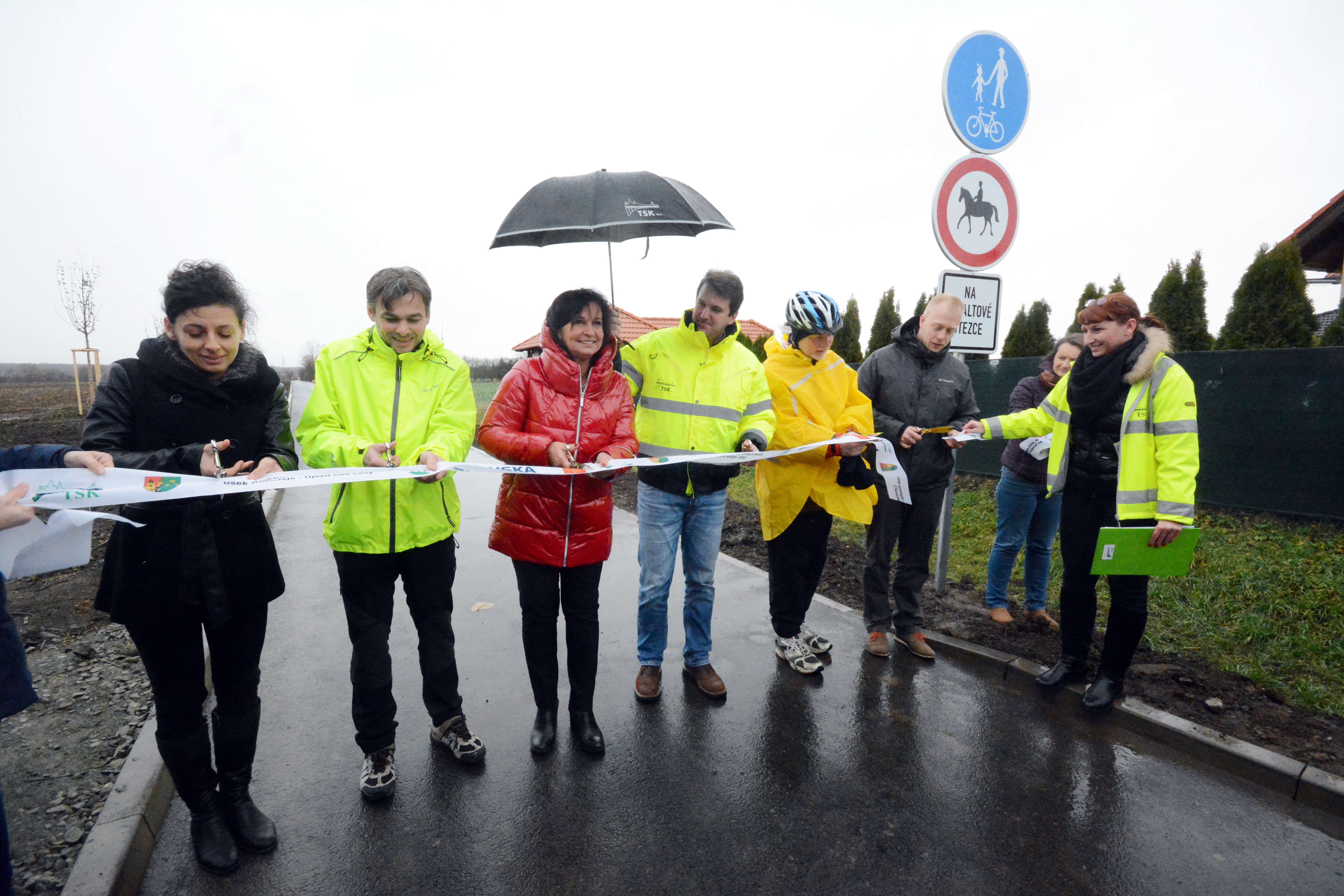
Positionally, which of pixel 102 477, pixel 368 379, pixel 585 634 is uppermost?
pixel 368 379

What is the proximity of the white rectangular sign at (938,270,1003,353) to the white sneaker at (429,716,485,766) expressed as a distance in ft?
13.0

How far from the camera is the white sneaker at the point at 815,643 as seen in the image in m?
4.50

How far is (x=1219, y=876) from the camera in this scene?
8.60 ft

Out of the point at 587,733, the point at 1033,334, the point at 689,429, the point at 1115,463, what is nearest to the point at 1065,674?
the point at 1115,463

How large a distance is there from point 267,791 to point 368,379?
1.85 metres

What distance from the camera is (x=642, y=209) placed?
14.1 feet

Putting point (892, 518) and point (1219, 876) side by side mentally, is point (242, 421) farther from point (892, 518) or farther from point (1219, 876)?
point (1219, 876)

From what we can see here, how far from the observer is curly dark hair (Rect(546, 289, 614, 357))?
3.24 meters

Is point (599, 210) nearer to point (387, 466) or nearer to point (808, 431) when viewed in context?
point (808, 431)

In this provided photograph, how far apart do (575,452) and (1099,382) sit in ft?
9.08

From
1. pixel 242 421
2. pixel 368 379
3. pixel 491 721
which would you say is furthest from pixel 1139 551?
pixel 242 421

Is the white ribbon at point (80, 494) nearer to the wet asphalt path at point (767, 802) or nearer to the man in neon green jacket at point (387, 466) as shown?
the man in neon green jacket at point (387, 466)

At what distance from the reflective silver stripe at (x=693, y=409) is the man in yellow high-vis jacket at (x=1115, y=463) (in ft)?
6.21

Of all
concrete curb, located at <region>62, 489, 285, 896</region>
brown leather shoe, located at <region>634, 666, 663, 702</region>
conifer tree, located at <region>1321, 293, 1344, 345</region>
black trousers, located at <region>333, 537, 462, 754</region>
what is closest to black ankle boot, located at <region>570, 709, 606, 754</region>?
brown leather shoe, located at <region>634, 666, 663, 702</region>
